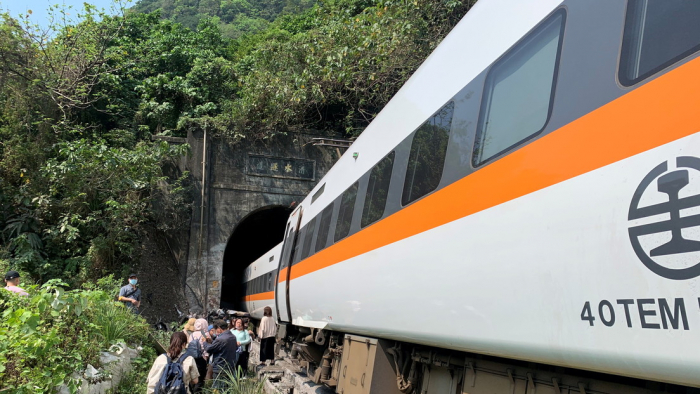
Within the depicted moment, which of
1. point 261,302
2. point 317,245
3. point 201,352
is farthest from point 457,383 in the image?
point 261,302

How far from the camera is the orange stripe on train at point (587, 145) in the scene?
1.77 m

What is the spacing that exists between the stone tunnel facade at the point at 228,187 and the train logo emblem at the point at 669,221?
16.7 meters

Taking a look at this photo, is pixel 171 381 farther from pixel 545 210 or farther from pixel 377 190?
pixel 545 210

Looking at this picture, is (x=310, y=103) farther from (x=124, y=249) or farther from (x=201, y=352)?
(x=201, y=352)

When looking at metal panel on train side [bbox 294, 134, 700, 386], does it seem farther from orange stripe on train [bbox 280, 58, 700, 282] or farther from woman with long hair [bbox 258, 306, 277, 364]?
woman with long hair [bbox 258, 306, 277, 364]

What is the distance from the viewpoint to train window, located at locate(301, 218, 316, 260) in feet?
26.5

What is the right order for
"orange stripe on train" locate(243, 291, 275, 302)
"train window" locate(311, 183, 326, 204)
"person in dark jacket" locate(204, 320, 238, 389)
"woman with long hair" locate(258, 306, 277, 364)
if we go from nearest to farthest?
"person in dark jacket" locate(204, 320, 238, 389) → "train window" locate(311, 183, 326, 204) → "woman with long hair" locate(258, 306, 277, 364) → "orange stripe on train" locate(243, 291, 275, 302)

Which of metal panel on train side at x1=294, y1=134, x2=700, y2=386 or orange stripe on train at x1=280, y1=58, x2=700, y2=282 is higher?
orange stripe on train at x1=280, y1=58, x2=700, y2=282

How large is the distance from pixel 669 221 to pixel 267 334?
972cm

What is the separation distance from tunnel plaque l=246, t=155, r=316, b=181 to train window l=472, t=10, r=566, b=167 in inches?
614

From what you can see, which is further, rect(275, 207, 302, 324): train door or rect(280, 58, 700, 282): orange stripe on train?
rect(275, 207, 302, 324): train door

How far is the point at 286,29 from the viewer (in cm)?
3067

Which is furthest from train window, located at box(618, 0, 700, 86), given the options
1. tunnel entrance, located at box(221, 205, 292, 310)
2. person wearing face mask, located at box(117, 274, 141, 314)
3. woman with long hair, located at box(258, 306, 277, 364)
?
tunnel entrance, located at box(221, 205, 292, 310)

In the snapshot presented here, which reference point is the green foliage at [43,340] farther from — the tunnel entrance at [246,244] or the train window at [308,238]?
the tunnel entrance at [246,244]
